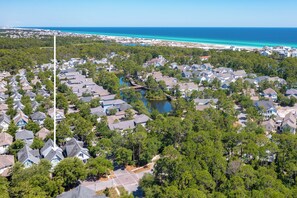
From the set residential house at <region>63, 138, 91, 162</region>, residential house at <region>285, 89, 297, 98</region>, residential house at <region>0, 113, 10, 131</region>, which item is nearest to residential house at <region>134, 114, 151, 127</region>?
residential house at <region>63, 138, 91, 162</region>

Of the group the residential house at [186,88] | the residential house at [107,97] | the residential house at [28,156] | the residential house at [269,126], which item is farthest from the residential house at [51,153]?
the residential house at [186,88]

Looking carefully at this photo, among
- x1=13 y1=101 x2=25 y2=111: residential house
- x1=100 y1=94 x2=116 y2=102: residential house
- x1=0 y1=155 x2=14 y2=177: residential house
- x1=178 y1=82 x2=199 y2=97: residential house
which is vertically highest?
x1=178 y1=82 x2=199 y2=97: residential house

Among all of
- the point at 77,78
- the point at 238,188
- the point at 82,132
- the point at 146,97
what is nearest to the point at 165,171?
the point at 238,188

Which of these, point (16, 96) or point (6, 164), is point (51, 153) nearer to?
point (6, 164)

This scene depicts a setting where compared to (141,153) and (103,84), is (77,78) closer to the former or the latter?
Result: (103,84)

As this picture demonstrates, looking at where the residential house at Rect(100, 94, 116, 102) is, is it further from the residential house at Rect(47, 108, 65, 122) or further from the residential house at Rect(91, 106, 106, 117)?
the residential house at Rect(47, 108, 65, 122)

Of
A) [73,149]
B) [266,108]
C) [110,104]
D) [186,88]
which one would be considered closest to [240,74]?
[186,88]

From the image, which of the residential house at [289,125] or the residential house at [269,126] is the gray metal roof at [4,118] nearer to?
the residential house at [269,126]
